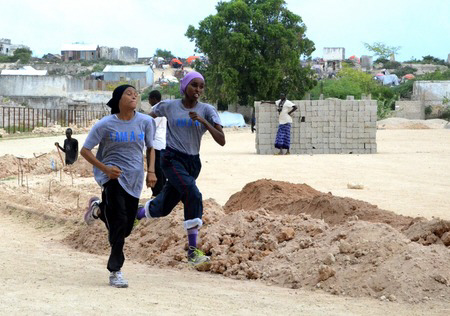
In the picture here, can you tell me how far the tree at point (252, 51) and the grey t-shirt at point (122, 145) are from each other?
138ft

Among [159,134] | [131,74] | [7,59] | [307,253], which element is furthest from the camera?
[7,59]

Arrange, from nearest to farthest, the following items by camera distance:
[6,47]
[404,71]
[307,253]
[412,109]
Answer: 1. [307,253]
2. [412,109]
3. [404,71]
4. [6,47]

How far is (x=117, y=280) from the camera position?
6777 mm

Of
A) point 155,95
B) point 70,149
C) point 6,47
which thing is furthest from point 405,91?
point 6,47

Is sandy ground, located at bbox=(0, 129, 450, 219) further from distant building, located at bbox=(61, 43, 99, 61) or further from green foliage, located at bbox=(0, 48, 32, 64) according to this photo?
distant building, located at bbox=(61, 43, 99, 61)

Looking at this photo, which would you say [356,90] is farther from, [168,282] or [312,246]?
[168,282]

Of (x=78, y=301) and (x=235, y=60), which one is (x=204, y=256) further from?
(x=235, y=60)

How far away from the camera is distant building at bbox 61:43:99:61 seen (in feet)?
441

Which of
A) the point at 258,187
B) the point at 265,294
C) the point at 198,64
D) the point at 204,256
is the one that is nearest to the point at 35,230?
the point at 258,187

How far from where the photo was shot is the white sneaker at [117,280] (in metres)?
6.73

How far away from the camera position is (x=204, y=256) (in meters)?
7.91

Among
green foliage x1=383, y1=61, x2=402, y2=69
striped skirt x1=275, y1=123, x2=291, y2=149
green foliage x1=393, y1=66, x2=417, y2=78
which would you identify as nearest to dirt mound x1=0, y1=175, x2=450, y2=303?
striped skirt x1=275, y1=123, x2=291, y2=149

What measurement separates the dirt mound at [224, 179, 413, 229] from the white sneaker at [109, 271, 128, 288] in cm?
265

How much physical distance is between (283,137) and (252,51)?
2885cm
